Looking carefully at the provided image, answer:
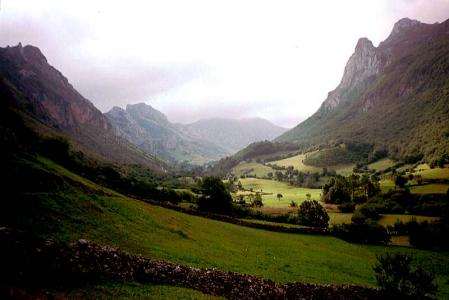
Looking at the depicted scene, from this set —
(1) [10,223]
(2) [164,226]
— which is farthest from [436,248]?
(1) [10,223]

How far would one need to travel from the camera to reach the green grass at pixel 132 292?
778 inches

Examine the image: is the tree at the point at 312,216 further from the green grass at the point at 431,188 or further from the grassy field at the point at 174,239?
the green grass at the point at 431,188

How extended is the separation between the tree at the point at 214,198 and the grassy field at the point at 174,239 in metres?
43.5

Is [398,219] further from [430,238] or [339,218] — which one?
[430,238]

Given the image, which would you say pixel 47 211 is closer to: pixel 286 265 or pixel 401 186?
pixel 286 265

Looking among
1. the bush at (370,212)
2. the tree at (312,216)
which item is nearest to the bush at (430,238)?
the tree at (312,216)

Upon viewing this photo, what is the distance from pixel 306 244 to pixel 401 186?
474 feet

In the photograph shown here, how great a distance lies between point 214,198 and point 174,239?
6972 cm

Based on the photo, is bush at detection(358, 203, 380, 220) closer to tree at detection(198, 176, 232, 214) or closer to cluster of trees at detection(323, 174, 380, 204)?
cluster of trees at detection(323, 174, 380, 204)

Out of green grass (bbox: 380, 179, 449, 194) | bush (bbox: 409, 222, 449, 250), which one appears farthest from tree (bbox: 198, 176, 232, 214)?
green grass (bbox: 380, 179, 449, 194)

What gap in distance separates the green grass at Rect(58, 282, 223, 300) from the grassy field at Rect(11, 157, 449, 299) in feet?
25.4

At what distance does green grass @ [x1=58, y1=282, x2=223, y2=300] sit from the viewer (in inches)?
778

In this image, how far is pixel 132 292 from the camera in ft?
71.6

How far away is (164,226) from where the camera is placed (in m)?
45.9
